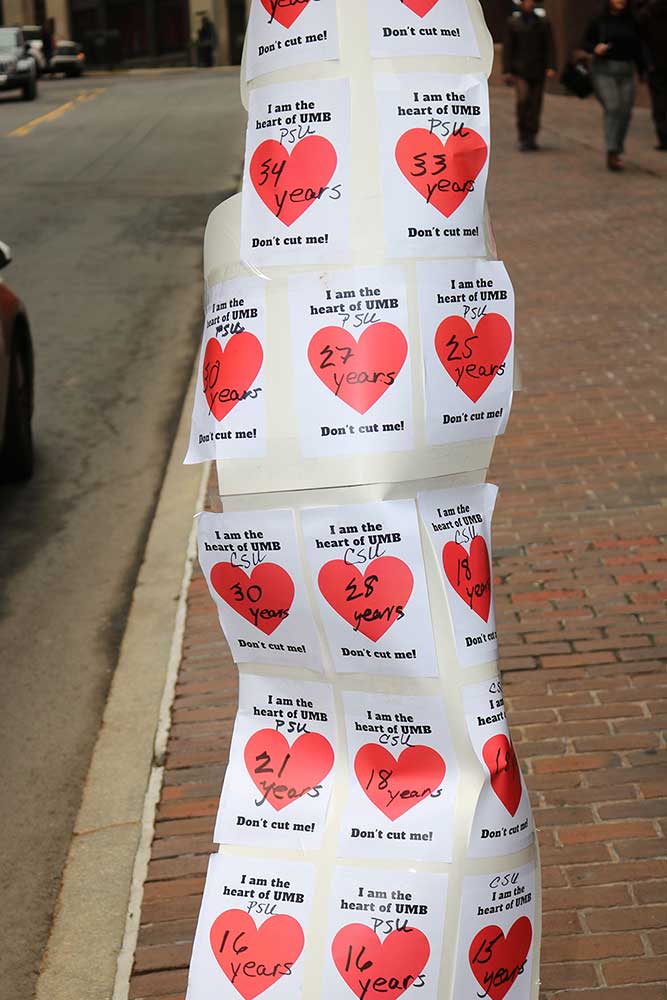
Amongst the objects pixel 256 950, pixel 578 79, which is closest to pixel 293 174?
pixel 256 950

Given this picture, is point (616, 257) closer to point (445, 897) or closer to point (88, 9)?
point (445, 897)

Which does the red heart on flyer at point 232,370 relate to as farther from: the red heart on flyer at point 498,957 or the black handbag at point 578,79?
the black handbag at point 578,79

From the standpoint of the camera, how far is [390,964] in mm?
2488

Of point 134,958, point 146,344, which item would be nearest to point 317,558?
point 134,958

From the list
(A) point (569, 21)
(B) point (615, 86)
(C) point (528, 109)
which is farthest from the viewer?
(A) point (569, 21)

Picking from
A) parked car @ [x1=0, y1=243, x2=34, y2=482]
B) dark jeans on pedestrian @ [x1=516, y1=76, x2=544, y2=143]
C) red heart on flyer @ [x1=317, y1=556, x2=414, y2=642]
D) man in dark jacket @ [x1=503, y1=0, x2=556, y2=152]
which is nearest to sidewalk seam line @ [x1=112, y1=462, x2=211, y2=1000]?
red heart on flyer @ [x1=317, y1=556, x2=414, y2=642]

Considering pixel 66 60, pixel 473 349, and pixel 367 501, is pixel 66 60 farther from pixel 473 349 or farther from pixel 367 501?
pixel 367 501

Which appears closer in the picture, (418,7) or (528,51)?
(418,7)

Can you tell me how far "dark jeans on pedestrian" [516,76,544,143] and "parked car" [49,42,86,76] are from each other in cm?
3689

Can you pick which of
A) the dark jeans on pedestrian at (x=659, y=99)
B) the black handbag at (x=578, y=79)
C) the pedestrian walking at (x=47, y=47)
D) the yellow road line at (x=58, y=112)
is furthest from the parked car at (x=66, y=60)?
the dark jeans on pedestrian at (x=659, y=99)

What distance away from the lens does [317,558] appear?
2.49 meters

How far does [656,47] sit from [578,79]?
1157 mm

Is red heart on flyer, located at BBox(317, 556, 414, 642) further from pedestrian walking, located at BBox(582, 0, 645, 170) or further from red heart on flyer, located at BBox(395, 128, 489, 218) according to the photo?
pedestrian walking, located at BBox(582, 0, 645, 170)

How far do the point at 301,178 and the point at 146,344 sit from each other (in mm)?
9184
